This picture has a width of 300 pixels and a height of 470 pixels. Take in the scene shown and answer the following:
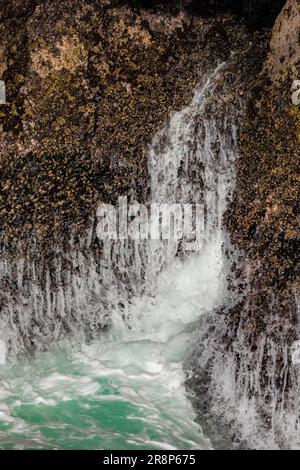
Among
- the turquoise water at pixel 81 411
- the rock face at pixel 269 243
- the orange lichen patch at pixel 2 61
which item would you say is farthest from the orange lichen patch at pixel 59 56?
the turquoise water at pixel 81 411

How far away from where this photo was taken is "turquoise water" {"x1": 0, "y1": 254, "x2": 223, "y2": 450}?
7301 millimetres

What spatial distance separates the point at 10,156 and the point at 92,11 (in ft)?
8.40

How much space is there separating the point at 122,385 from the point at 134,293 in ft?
4.78

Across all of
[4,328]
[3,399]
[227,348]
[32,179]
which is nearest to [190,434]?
[227,348]

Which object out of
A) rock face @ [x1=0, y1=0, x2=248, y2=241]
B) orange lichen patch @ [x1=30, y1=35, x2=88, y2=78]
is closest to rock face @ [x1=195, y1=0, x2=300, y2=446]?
rock face @ [x1=0, y1=0, x2=248, y2=241]

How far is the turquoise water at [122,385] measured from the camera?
7301 mm

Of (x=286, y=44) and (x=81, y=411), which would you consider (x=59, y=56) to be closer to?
(x=286, y=44)

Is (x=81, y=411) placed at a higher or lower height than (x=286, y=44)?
lower

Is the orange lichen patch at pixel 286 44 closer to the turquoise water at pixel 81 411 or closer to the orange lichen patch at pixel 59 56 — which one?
the orange lichen patch at pixel 59 56

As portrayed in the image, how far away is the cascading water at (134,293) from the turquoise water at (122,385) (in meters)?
0.02

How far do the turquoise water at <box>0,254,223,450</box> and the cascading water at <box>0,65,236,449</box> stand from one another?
2cm

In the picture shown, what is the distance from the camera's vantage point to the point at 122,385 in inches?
326

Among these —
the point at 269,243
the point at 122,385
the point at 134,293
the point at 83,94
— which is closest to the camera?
the point at 269,243

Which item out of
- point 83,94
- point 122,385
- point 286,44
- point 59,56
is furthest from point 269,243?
point 59,56
